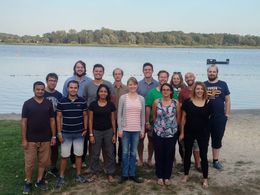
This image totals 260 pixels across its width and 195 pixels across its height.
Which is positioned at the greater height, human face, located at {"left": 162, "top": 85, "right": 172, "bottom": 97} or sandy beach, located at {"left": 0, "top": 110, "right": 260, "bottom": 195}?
human face, located at {"left": 162, "top": 85, "right": 172, "bottom": 97}

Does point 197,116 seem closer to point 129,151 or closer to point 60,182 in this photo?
point 129,151

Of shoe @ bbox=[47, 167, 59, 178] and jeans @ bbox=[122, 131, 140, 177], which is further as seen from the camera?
shoe @ bbox=[47, 167, 59, 178]

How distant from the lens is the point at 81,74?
6.92 meters

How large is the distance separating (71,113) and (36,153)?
0.90 m

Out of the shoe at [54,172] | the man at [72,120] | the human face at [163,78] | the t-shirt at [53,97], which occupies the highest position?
the human face at [163,78]

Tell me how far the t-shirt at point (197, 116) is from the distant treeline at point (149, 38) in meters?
125

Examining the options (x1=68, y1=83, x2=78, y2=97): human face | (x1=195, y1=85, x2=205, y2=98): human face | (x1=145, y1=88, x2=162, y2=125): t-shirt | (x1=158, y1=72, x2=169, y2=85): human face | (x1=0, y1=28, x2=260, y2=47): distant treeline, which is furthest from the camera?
(x1=0, y1=28, x2=260, y2=47): distant treeline

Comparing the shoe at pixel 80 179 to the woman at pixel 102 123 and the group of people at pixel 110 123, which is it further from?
the woman at pixel 102 123

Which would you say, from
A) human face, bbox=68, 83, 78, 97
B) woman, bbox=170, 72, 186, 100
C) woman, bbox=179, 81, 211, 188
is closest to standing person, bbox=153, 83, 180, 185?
woman, bbox=179, 81, 211, 188

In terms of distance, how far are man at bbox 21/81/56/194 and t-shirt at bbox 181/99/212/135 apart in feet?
7.54

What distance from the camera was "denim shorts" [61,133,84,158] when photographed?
20.3ft

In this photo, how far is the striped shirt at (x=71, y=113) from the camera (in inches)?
241

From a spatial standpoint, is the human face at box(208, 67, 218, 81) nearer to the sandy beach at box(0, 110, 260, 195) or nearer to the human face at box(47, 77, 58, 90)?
the sandy beach at box(0, 110, 260, 195)

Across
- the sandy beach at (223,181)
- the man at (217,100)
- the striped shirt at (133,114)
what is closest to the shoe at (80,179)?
the sandy beach at (223,181)
